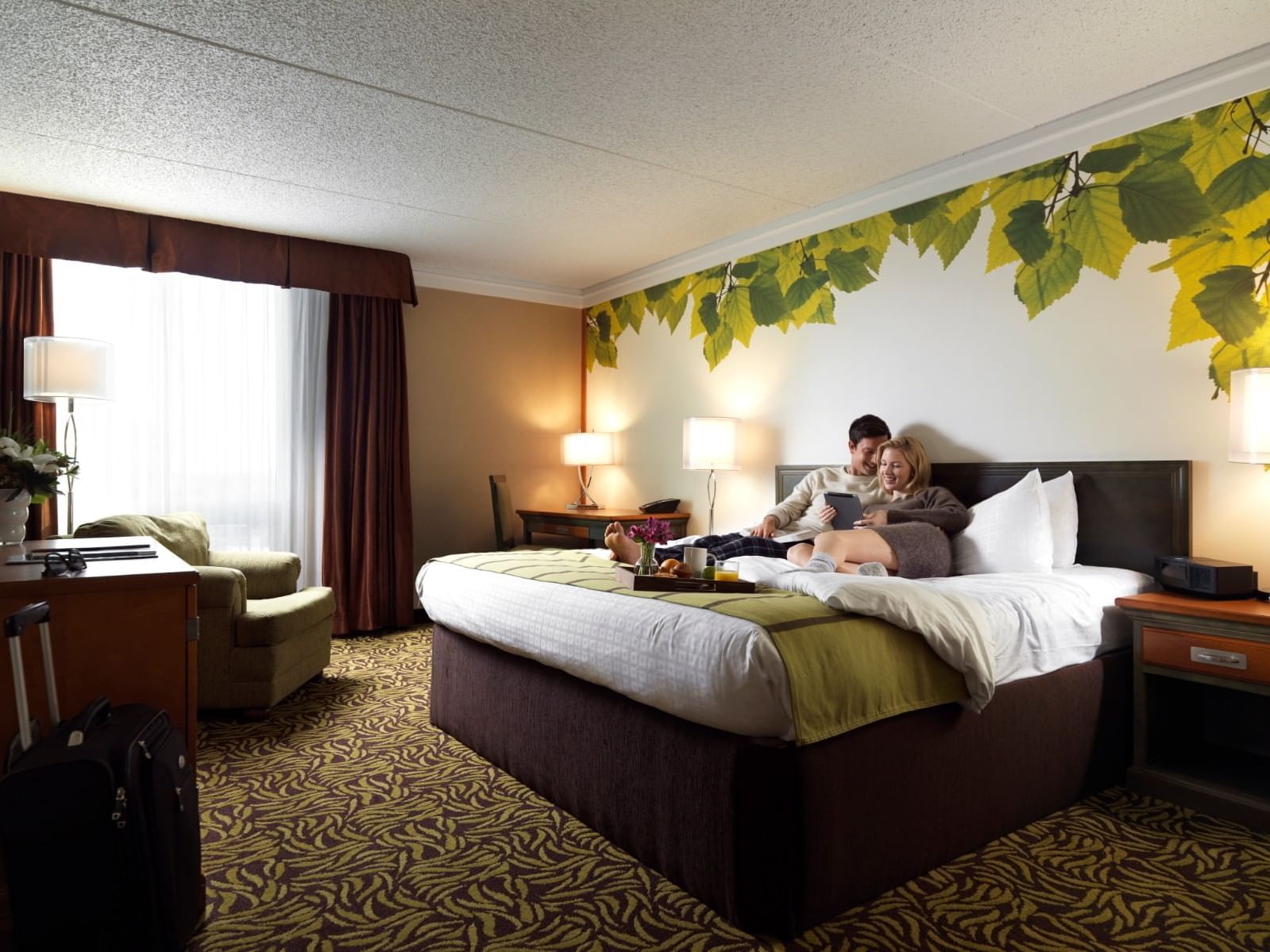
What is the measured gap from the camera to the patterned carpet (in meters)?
1.88

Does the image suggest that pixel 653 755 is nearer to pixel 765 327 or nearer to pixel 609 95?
Result: pixel 609 95

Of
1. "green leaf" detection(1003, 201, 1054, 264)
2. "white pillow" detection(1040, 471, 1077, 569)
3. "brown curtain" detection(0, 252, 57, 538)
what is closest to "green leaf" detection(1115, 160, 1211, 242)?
"green leaf" detection(1003, 201, 1054, 264)

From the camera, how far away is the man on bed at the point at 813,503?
3.52 m

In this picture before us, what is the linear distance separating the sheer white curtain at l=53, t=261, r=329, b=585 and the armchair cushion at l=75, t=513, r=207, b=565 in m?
0.80

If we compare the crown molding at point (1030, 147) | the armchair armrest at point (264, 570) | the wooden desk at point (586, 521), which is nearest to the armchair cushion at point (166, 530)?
the armchair armrest at point (264, 570)

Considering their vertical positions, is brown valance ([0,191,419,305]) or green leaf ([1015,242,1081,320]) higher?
brown valance ([0,191,419,305])

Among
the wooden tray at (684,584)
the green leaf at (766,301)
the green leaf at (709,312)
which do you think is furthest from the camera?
the green leaf at (709,312)

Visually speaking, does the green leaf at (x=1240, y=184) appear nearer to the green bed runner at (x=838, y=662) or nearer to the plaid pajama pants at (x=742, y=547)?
the plaid pajama pants at (x=742, y=547)

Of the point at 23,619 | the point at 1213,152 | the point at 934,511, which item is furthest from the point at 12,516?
the point at 1213,152

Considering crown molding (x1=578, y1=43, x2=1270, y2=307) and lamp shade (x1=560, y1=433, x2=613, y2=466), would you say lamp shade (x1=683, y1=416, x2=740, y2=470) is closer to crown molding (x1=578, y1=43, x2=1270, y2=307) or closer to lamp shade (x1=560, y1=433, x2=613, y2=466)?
crown molding (x1=578, y1=43, x2=1270, y2=307)

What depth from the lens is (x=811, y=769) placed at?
72.7 inches

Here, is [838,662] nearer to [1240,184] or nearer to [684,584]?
[684,584]

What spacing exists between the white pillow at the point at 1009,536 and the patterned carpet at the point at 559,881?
85 cm

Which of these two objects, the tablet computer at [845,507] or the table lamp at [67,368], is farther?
→ the tablet computer at [845,507]
